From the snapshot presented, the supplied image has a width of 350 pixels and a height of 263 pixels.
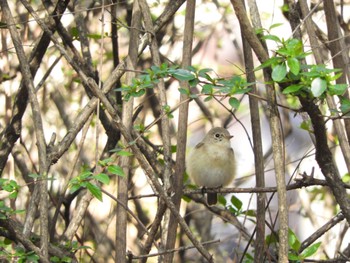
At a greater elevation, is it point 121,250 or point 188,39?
point 188,39

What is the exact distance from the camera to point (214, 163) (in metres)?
5.93

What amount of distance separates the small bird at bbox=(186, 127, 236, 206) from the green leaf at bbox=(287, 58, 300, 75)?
120 inches

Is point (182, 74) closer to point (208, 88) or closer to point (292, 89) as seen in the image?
point (208, 88)

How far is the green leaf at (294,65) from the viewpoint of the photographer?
285cm

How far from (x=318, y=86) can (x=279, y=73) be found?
16 cm

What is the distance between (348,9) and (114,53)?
223 centimetres

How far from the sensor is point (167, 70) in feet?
10.7

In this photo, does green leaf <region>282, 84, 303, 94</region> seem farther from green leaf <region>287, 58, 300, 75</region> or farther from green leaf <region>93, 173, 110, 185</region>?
green leaf <region>93, 173, 110, 185</region>

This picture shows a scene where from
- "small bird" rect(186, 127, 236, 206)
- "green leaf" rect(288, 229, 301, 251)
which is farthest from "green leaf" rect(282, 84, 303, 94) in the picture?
"small bird" rect(186, 127, 236, 206)

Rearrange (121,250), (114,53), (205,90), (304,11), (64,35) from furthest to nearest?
(114,53) → (64,35) → (304,11) → (121,250) → (205,90)

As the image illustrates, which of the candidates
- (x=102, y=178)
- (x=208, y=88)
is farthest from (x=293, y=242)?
(x=102, y=178)

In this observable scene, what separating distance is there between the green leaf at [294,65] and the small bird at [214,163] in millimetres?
3054

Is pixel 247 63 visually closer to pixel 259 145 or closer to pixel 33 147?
pixel 259 145

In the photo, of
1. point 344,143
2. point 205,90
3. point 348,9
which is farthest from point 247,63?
point 348,9
